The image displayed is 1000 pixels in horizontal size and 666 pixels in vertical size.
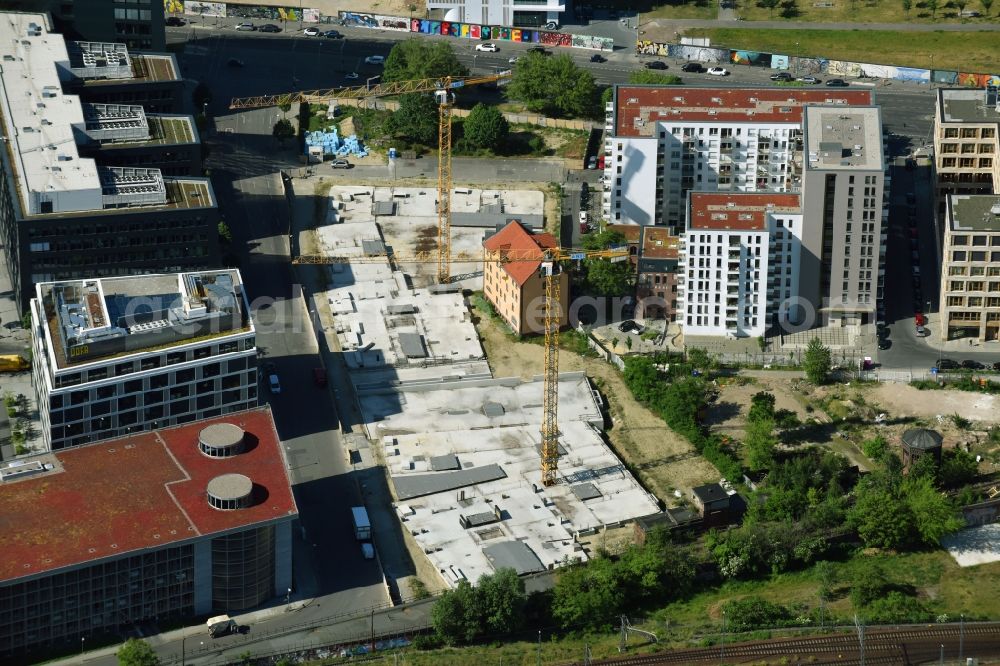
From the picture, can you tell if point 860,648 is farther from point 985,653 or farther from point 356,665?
point 356,665

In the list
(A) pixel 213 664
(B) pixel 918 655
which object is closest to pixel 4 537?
(A) pixel 213 664

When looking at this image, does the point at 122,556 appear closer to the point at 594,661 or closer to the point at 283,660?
the point at 283,660

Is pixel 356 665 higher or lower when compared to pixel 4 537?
lower

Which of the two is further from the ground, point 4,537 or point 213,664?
point 4,537

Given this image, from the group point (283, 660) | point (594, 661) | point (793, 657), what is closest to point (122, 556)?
point (283, 660)

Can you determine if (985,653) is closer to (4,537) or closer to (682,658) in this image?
(682,658)
